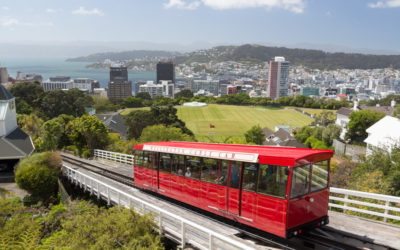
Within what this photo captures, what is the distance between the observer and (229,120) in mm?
94688

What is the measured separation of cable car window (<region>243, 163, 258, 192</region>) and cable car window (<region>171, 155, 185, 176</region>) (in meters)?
3.40

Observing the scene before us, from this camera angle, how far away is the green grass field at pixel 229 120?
76.9 m

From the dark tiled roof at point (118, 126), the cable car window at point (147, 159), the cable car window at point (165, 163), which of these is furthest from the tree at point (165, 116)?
the cable car window at point (165, 163)

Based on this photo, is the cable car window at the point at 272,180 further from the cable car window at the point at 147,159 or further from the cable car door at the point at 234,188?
the cable car window at the point at 147,159

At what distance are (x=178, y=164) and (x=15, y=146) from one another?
77.9 feet

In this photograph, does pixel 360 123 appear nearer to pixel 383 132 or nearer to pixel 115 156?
pixel 383 132

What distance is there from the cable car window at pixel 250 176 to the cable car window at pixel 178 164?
3.40m

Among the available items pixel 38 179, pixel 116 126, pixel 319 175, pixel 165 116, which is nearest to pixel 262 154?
pixel 319 175

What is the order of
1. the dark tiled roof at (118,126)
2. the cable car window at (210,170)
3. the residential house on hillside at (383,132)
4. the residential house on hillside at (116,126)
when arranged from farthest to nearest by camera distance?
the dark tiled roof at (118,126) → the residential house on hillside at (116,126) → the residential house on hillside at (383,132) → the cable car window at (210,170)

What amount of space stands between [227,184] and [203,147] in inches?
82.7

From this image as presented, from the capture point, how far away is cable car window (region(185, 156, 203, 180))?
12.2 metres

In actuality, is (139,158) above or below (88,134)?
above

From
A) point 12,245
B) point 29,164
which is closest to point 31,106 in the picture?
point 29,164

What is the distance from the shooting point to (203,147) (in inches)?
496
